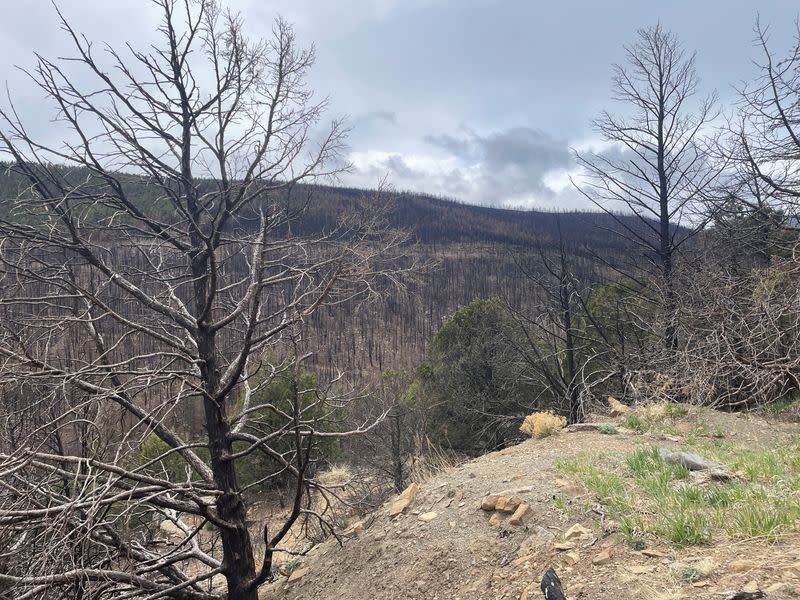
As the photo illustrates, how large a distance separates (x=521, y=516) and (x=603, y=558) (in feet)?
3.10

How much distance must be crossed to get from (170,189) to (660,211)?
965 cm

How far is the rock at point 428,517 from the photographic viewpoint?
4751 millimetres

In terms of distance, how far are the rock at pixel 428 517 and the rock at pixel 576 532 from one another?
1467mm

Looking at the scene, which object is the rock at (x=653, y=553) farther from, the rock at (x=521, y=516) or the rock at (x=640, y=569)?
the rock at (x=521, y=516)

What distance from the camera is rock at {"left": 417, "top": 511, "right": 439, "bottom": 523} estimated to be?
4.75 meters

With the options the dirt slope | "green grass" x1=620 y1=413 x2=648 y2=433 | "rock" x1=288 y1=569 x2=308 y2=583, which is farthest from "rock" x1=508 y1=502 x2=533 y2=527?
"green grass" x1=620 y1=413 x2=648 y2=433

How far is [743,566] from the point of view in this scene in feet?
8.58

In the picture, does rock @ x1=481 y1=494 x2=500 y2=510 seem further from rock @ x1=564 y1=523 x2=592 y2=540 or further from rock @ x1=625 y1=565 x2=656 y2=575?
rock @ x1=625 y1=565 x2=656 y2=575

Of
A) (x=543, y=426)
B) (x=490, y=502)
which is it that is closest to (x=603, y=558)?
(x=490, y=502)

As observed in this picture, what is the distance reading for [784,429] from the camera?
24.7 feet

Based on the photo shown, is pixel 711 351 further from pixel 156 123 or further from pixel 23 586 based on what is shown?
pixel 23 586

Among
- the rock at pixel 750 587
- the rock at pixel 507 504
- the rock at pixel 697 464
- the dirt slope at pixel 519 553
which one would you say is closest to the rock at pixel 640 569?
the dirt slope at pixel 519 553

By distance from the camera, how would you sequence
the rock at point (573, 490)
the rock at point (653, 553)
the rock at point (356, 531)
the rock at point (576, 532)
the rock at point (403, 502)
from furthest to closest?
the rock at point (356, 531) → the rock at point (403, 502) → the rock at point (573, 490) → the rock at point (576, 532) → the rock at point (653, 553)

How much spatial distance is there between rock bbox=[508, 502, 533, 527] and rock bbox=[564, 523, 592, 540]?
1.47ft
